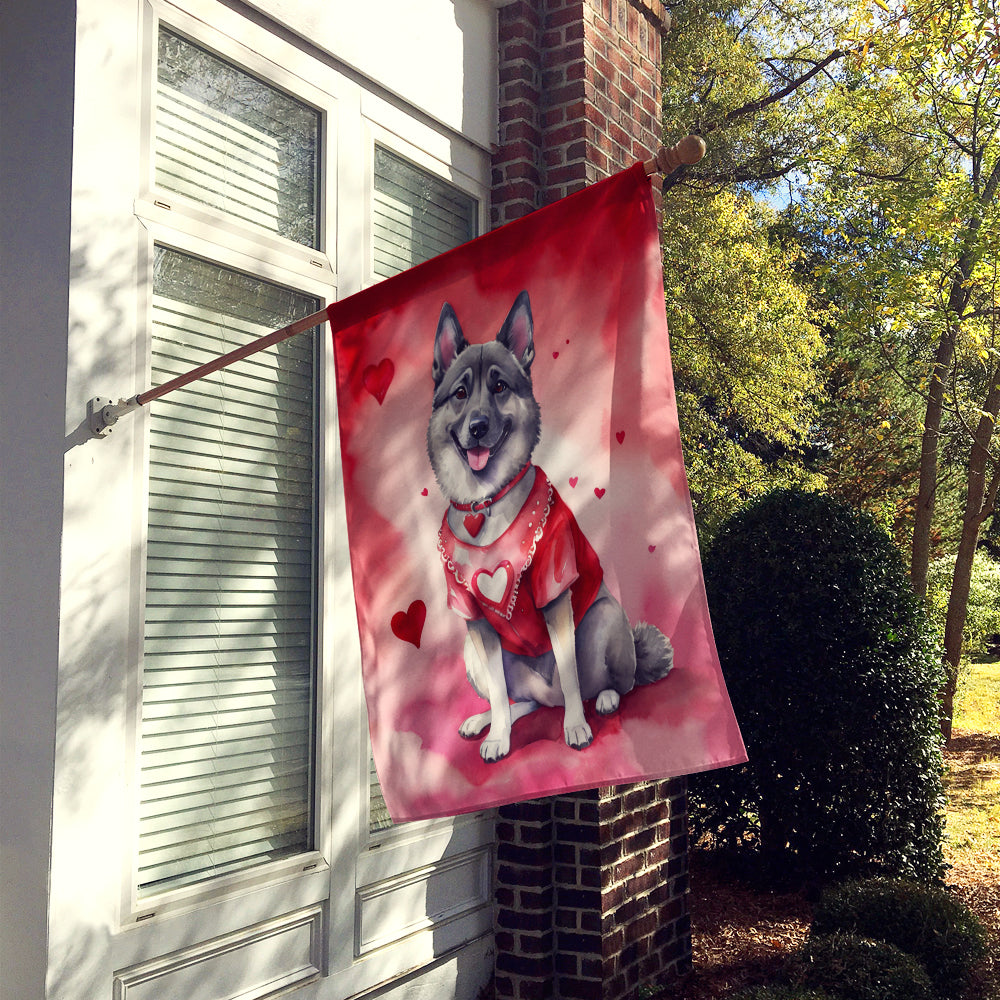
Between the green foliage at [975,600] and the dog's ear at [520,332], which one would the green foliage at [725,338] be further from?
the dog's ear at [520,332]

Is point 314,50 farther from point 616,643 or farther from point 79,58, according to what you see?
point 616,643

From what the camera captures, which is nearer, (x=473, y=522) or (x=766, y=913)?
(x=473, y=522)

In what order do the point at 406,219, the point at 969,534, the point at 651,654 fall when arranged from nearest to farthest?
the point at 651,654, the point at 406,219, the point at 969,534

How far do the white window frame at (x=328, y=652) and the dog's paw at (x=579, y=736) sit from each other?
139cm

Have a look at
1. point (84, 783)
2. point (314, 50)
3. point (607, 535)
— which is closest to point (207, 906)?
point (84, 783)

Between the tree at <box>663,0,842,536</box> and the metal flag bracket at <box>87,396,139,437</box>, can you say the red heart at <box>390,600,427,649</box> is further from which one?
the tree at <box>663,0,842,536</box>

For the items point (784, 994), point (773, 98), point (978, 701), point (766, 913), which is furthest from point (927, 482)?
point (784, 994)

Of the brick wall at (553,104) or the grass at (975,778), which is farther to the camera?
the grass at (975,778)

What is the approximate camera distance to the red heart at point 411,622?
246 cm

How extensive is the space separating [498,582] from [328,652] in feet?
4.89

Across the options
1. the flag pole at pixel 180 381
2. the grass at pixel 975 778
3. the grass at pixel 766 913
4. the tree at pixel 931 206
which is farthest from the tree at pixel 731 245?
the flag pole at pixel 180 381

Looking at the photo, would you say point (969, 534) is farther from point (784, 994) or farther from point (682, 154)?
point (682, 154)

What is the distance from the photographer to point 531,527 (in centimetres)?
238

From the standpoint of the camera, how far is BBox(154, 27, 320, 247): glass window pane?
327cm
